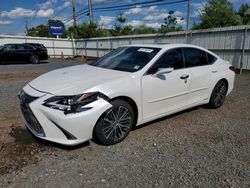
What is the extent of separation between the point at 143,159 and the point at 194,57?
8.37ft

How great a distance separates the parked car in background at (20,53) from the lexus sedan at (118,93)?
13.6 meters

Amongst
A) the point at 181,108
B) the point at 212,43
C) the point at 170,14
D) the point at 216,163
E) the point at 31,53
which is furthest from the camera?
the point at 170,14

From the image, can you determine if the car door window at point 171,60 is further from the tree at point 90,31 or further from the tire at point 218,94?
the tree at point 90,31

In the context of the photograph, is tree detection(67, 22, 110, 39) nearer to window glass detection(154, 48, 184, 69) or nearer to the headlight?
window glass detection(154, 48, 184, 69)

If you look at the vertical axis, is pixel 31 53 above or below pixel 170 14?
below

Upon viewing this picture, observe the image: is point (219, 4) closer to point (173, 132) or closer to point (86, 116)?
point (173, 132)

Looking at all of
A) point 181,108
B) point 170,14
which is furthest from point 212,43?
point 170,14

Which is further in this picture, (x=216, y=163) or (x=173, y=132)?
(x=173, y=132)

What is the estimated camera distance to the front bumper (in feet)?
8.71

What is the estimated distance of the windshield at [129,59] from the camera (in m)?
3.55

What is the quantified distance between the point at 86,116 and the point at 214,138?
2200mm

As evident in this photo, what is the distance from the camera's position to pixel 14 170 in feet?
8.23

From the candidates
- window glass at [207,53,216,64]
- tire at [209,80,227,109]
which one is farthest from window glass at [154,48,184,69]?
tire at [209,80,227,109]

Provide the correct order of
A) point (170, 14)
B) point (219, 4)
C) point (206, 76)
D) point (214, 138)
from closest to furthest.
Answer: point (214, 138) < point (206, 76) < point (219, 4) < point (170, 14)
